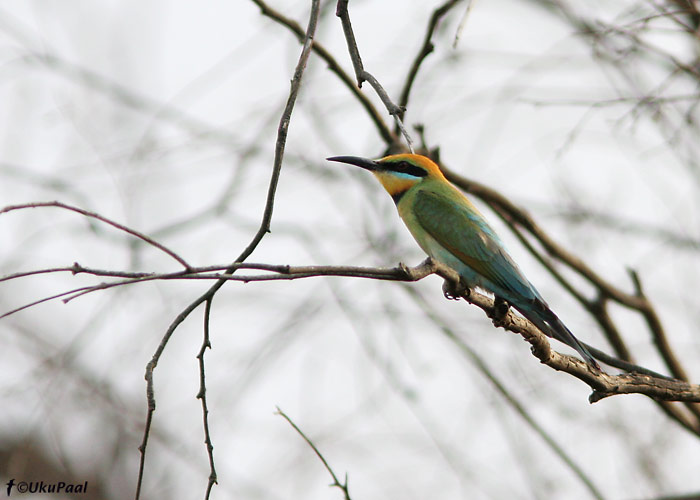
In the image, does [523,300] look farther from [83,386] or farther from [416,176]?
[83,386]

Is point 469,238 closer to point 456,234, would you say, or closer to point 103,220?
point 456,234

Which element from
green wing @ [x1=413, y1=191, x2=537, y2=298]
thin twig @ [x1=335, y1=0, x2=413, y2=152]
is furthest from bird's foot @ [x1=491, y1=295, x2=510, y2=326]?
thin twig @ [x1=335, y1=0, x2=413, y2=152]

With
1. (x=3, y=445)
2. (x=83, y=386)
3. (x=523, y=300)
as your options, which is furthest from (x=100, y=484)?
(x=523, y=300)

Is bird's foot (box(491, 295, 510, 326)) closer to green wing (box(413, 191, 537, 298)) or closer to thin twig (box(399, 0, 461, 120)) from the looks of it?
green wing (box(413, 191, 537, 298))

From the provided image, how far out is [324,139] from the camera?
191 inches

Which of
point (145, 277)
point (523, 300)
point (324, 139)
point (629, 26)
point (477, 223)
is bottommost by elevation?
point (145, 277)

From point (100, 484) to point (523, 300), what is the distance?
5.81 m

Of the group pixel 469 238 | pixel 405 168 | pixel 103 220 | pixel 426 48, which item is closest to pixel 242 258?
pixel 103 220

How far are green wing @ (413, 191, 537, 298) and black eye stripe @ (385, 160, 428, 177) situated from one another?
237mm

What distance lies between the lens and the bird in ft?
11.1

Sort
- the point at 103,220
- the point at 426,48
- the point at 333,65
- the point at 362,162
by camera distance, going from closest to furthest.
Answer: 1. the point at 103,220
2. the point at 426,48
3. the point at 333,65
4. the point at 362,162

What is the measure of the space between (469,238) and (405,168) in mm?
771

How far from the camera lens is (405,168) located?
15.2 ft

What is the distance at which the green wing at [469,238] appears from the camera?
3.65 metres
